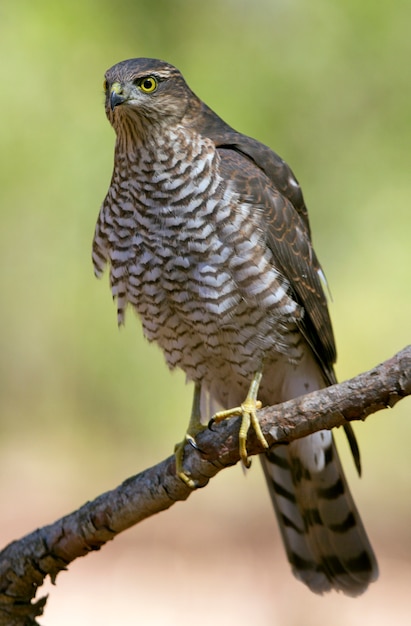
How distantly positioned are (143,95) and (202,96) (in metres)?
2.40

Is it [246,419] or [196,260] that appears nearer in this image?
[246,419]

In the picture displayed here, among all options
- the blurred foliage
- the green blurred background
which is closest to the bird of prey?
the green blurred background

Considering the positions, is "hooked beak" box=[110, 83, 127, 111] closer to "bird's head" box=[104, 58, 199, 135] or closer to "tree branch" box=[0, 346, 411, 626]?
"bird's head" box=[104, 58, 199, 135]

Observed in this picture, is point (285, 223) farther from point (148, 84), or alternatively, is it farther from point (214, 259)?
point (148, 84)

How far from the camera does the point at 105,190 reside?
6465mm

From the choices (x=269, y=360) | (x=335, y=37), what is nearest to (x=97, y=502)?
(x=269, y=360)

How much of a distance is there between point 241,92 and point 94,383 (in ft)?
7.24

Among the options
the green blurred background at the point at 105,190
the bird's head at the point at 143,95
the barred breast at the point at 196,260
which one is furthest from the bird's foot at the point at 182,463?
the green blurred background at the point at 105,190

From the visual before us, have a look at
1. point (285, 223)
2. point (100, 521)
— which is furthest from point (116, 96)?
point (100, 521)

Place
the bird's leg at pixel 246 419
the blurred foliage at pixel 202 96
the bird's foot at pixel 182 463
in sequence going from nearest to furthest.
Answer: the bird's leg at pixel 246 419 → the bird's foot at pixel 182 463 → the blurred foliage at pixel 202 96

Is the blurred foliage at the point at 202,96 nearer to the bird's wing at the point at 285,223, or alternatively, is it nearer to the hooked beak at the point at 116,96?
the bird's wing at the point at 285,223

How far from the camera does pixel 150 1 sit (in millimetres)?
6871

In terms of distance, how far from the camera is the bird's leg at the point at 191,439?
12.2ft

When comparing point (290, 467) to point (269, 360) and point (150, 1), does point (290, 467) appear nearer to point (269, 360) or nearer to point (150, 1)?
point (269, 360)
